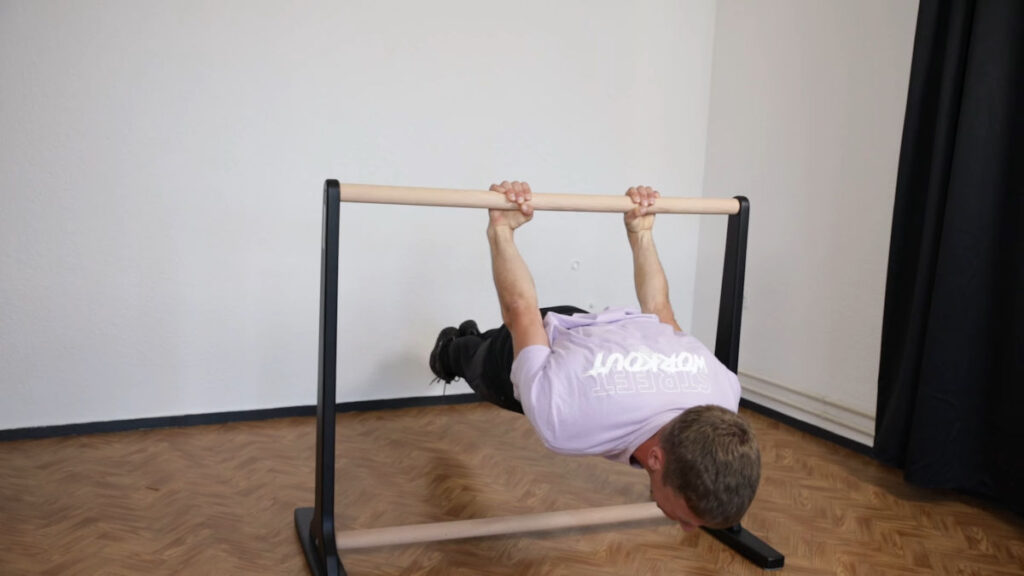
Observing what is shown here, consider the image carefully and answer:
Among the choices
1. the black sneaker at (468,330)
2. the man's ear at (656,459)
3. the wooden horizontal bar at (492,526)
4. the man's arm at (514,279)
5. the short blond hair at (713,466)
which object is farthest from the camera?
the black sneaker at (468,330)

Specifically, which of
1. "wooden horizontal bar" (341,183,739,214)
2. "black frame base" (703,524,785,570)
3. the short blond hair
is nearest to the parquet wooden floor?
"black frame base" (703,524,785,570)

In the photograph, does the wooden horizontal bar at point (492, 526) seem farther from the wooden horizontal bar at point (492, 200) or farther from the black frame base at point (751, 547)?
the wooden horizontal bar at point (492, 200)

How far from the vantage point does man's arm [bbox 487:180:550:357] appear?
210cm

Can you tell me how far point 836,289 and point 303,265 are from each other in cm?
257

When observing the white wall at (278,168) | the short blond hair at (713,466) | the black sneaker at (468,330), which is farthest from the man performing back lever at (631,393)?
the white wall at (278,168)

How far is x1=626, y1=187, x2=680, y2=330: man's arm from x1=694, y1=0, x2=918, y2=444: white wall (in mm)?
1543

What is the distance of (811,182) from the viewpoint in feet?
12.7

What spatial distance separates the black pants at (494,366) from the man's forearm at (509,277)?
9.1 inches

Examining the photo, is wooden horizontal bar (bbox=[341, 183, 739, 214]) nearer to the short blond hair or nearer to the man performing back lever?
the man performing back lever

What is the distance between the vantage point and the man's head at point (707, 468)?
173 cm

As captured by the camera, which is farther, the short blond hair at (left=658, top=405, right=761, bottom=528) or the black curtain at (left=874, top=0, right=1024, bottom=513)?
the black curtain at (left=874, top=0, right=1024, bottom=513)

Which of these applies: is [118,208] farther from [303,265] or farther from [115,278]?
[303,265]

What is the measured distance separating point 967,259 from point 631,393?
5.70 ft

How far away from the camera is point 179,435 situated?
3385mm
